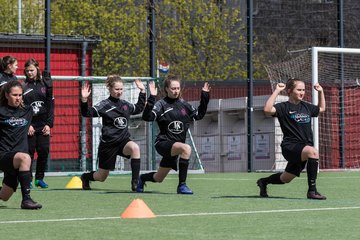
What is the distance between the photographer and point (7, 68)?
42.3 ft

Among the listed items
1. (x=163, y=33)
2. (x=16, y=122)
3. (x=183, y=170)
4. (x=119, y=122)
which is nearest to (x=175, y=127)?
(x=183, y=170)

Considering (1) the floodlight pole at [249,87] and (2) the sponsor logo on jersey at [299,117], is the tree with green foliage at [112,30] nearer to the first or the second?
(1) the floodlight pole at [249,87]

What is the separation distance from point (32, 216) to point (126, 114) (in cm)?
419

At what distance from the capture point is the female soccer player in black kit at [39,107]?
13453 millimetres

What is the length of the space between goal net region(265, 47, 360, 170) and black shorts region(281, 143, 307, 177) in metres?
9.27

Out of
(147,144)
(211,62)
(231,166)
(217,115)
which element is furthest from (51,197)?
(211,62)

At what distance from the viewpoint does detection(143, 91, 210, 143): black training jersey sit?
1227 cm

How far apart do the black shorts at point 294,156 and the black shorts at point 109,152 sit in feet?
8.14

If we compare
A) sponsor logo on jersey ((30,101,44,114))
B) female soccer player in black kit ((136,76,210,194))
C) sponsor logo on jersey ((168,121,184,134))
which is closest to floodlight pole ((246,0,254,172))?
sponsor logo on jersey ((30,101,44,114))

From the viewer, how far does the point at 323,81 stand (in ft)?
69.5

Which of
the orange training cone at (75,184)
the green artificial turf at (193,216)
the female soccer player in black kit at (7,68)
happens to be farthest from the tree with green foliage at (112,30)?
the green artificial turf at (193,216)

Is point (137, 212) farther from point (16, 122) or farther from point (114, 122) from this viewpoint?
point (114, 122)

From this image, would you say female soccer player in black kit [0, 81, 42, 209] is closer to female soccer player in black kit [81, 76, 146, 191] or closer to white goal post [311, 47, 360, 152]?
female soccer player in black kit [81, 76, 146, 191]

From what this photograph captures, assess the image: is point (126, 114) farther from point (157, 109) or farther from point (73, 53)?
point (73, 53)
